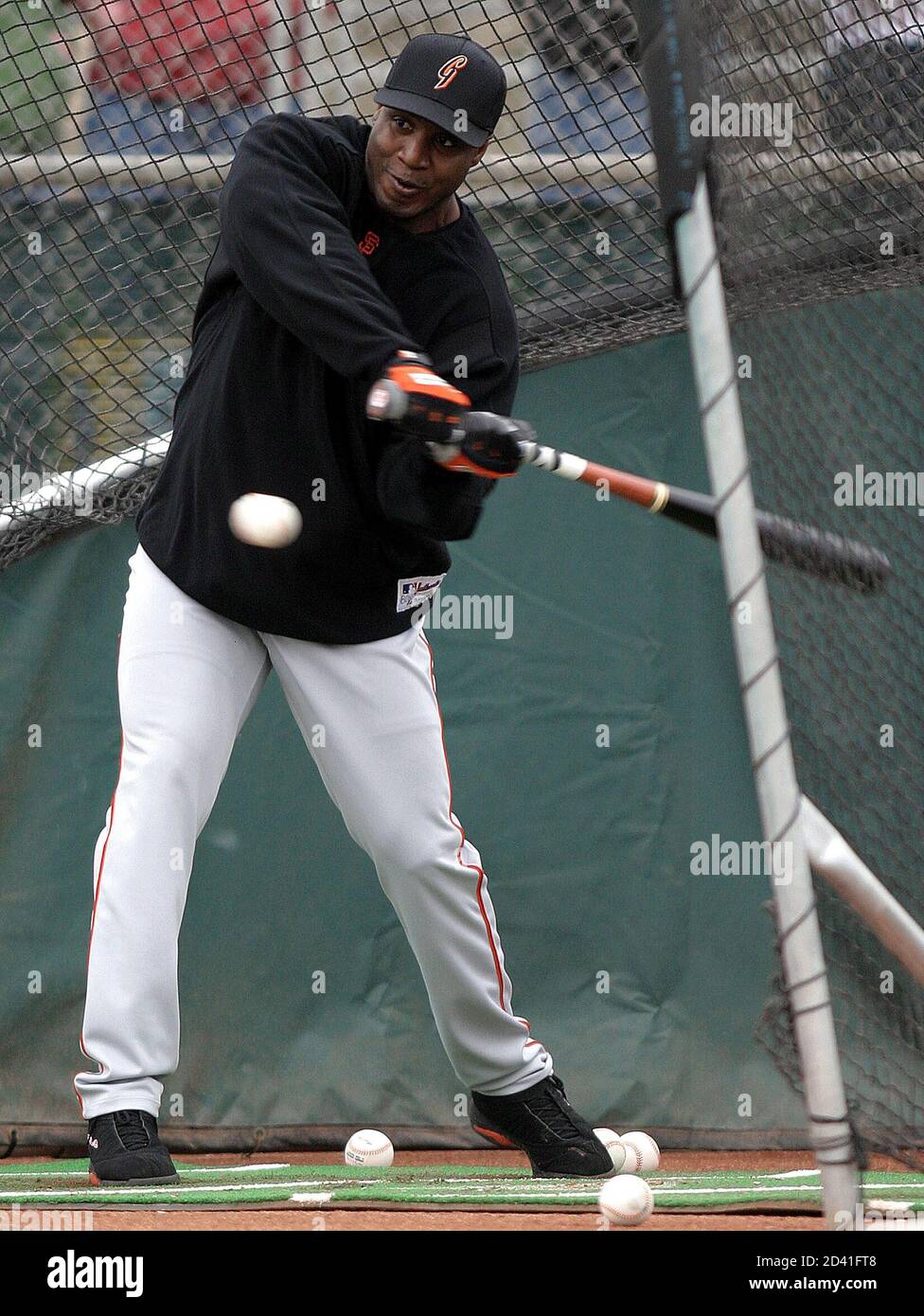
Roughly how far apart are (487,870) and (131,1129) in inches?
70.8

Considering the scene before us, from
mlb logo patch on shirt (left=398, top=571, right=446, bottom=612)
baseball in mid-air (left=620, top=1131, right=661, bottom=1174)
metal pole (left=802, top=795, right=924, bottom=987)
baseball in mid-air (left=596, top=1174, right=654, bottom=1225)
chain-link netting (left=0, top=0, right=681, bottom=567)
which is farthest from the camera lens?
chain-link netting (left=0, top=0, right=681, bottom=567)

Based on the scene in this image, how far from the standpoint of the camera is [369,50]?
4.52m

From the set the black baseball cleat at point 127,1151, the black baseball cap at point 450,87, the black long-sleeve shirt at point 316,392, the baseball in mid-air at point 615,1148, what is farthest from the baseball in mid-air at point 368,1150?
the black baseball cap at point 450,87

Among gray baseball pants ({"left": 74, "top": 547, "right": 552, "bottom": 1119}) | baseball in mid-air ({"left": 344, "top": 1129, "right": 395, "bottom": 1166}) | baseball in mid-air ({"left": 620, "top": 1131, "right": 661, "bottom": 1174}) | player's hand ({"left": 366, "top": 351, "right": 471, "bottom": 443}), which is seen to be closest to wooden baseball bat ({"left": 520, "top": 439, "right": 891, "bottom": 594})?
player's hand ({"left": 366, "top": 351, "right": 471, "bottom": 443})

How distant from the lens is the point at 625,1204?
2303mm

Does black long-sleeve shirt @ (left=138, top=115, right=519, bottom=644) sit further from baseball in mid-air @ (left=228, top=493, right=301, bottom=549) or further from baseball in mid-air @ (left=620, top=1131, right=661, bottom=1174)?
baseball in mid-air @ (left=620, top=1131, right=661, bottom=1174)

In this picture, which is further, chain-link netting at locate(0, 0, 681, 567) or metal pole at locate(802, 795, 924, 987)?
chain-link netting at locate(0, 0, 681, 567)

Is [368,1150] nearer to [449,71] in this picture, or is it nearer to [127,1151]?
[127,1151]

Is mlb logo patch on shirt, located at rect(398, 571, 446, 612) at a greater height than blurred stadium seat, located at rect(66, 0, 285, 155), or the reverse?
blurred stadium seat, located at rect(66, 0, 285, 155)

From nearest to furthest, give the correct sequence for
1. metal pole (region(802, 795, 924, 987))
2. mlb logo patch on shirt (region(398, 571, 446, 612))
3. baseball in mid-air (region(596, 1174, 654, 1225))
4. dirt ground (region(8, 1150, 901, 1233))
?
1. metal pole (region(802, 795, 924, 987))
2. dirt ground (region(8, 1150, 901, 1233))
3. baseball in mid-air (region(596, 1174, 654, 1225))
4. mlb logo patch on shirt (region(398, 571, 446, 612))

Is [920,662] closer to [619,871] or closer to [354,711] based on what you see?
[619,871]

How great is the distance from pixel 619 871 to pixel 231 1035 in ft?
3.84

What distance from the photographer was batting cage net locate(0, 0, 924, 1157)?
3.30 meters

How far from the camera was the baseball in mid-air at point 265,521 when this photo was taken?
2.48 meters
